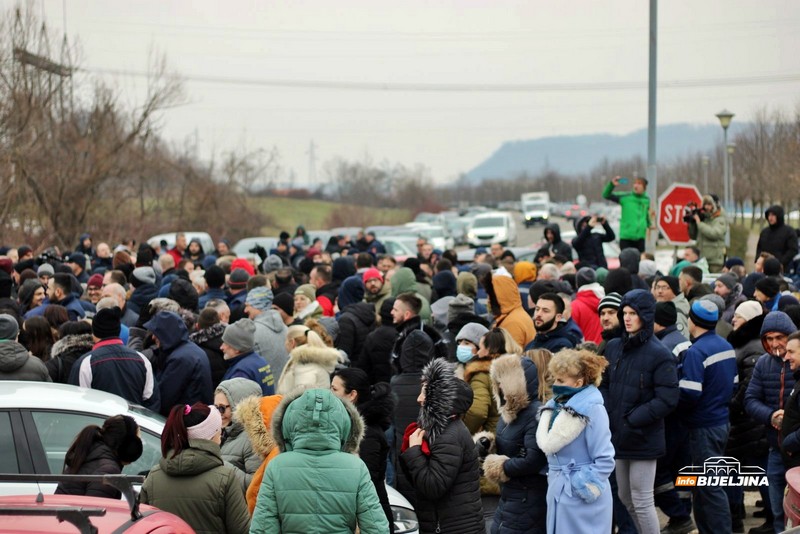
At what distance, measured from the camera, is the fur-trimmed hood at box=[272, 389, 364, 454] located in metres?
4.94

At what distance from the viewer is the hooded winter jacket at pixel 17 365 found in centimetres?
794

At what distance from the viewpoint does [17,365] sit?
797cm

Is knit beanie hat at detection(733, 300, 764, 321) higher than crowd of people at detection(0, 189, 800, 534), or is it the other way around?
knit beanie hat at detection(733, 300, 764, 321)

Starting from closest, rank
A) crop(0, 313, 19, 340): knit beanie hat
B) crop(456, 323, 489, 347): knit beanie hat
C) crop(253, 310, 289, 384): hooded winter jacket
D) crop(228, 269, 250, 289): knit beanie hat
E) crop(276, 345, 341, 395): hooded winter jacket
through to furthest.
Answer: crop(276, 345, 341, 395): hooded winter jacket < crop(456, 323, 489, 347): knit beanie hat < crop(0, 313, 19, 340): knit beanie hat < crop(253, 310, 289, 384): hooded winter jacket < crop(228, 269, 250, 289): knit beanie hat

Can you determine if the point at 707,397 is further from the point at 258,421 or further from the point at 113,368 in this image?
the point at 113,368

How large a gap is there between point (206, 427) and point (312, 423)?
2.67ft

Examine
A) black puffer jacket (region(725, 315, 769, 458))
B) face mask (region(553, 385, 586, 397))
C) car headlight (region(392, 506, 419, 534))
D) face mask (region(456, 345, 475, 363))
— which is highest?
face mask (region(456, 345, 475, 363))

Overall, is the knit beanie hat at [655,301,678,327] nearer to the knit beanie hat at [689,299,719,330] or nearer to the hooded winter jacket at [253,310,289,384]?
the knit beanie hat at [689,299,719,330]

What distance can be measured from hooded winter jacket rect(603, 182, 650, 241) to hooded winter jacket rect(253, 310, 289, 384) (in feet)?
30.3

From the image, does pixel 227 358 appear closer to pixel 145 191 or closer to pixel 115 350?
pixel 115 350

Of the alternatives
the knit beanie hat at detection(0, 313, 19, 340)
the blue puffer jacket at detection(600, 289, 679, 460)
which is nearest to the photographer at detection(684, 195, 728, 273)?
the blue puffer jacket at detection(600, 289, 679, 460)

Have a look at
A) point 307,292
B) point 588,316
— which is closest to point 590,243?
point 588,316

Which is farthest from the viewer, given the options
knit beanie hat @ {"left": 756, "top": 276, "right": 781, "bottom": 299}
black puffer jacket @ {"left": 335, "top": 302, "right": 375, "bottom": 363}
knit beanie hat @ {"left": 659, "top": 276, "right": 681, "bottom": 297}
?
black puffer jacket @ {"left": 335, "top": 302, "right": 375, "bottom": 363}

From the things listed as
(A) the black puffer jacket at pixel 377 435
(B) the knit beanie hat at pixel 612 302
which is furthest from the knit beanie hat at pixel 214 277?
(A) the black puffer jacket at pixel 377 435
